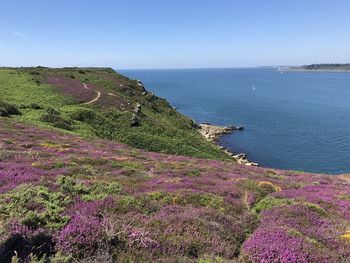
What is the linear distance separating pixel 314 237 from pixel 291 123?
3889 inches

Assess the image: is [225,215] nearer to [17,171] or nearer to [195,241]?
[195,241]

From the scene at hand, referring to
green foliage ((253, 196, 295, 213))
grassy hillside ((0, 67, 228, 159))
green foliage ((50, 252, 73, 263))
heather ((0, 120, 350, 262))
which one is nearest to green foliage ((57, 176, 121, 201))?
heather ((0, 120, 350, 262))

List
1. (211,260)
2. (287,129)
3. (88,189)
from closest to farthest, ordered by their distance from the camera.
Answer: (211,260) < (88,189) < (287,129)

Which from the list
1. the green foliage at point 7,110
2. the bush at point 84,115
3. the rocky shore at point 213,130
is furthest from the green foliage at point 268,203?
the rocky shore at point 213,130

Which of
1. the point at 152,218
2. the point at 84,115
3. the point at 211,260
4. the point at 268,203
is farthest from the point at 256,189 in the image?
the point at 84,115

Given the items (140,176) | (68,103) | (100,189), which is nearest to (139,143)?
(68,103)

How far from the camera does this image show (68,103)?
217 ft

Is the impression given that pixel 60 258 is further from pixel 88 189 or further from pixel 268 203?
pixel 268 203

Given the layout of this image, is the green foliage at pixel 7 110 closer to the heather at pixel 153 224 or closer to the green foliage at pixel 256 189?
the heather at pixel 153 224

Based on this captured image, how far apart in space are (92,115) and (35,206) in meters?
50.3

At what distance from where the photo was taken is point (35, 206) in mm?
9820

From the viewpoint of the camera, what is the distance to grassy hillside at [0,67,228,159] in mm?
52062

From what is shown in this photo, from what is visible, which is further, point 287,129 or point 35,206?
point 287,129

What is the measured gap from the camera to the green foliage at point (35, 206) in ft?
28.4
